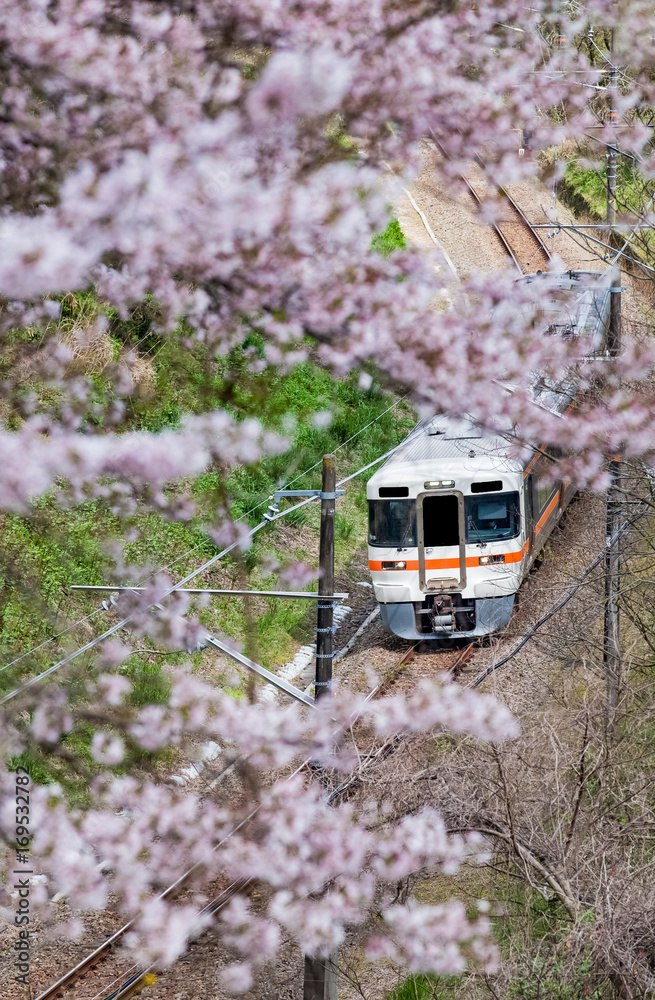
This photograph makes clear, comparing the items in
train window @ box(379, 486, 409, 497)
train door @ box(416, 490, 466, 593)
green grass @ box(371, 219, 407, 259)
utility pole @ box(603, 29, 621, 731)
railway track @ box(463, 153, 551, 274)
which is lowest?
railway track @ box(463, 153, 551, 274)

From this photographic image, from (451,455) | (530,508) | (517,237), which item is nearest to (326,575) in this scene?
(451,455)

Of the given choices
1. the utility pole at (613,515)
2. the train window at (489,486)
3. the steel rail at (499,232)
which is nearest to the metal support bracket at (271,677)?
the utility pole at (613,515)

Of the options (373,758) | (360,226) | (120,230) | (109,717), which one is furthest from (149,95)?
(109,717)

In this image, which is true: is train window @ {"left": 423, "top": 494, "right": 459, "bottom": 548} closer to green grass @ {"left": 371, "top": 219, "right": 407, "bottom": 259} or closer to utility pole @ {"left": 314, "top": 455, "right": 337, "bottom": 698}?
utility pole @ {"left": 314, "top": 455, "right": 337, "bottom": 698}

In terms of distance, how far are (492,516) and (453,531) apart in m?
0.56

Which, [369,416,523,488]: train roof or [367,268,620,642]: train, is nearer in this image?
[369,416,523,488]: train roof

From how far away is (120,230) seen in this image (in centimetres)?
446

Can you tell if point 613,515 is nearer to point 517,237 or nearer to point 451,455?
point 451,455

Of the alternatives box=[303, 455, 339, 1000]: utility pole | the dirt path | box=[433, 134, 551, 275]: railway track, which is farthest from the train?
box=[433, 134, 551, 275]: railway track

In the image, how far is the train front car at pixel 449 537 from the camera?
11219 millimetres

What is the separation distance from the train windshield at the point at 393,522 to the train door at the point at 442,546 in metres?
0.09

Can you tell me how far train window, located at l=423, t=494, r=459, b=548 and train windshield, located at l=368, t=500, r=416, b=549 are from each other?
0.28 metres

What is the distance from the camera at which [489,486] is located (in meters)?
11.2

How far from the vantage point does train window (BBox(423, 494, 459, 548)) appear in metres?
11.6
